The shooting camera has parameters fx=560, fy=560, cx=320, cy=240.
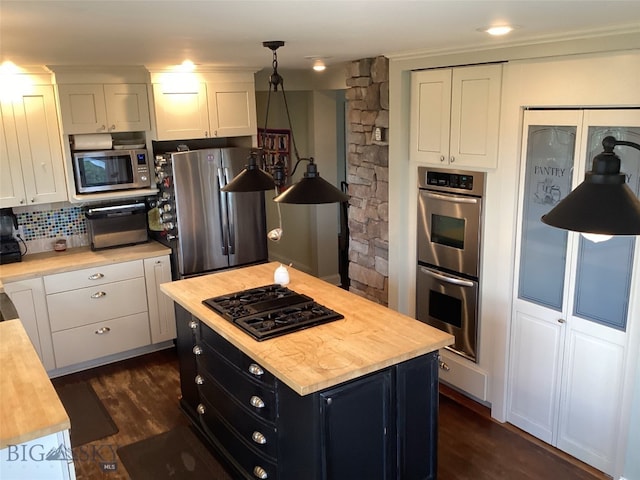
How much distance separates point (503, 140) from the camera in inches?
137

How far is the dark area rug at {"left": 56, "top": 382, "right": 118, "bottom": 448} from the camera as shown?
3.76m

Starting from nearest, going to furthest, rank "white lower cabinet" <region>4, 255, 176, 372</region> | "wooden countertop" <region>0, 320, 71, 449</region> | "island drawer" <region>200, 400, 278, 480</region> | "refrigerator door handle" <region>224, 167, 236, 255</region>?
"wooden countertop" <region>0, 320, 71, 449</region> → "island drawer" <region>200, 400, 278, 480</region> → "white lower cabinet" <region>4, 255, 176, 372</region> → "refrigerator door handle" <region>224, 167, 236, 255</region>

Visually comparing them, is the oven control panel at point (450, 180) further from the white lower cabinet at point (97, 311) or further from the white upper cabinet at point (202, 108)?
the white lower cabinet at point (97, 311)

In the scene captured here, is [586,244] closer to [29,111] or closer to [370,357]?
[370,357]

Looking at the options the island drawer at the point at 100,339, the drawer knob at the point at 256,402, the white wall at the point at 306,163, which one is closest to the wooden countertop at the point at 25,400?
the drawer knob at the point at 256,402

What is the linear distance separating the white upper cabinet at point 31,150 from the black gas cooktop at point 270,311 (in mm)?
2009

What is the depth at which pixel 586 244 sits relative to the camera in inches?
124

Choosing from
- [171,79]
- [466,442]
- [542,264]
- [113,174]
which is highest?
[171,79]

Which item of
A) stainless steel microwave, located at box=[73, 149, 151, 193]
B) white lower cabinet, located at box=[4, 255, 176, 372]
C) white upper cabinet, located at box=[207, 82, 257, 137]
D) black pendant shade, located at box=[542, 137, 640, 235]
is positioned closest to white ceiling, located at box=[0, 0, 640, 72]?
black pendant shade, located at box=[542, 137, 640, 235]

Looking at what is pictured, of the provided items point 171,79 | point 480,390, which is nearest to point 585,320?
point 480,390

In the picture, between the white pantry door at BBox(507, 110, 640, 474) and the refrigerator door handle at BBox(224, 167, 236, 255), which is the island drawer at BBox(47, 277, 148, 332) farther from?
the white pantry door at BBox(507, 110, 640, 474)

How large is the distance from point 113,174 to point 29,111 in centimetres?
77

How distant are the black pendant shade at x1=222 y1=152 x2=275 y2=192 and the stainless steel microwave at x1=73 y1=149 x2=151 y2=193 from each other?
75.4 inches

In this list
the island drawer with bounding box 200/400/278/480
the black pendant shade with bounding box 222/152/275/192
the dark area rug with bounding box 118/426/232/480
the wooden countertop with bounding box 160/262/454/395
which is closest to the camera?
the wooden countertop with bounding box 160/262/454/395
